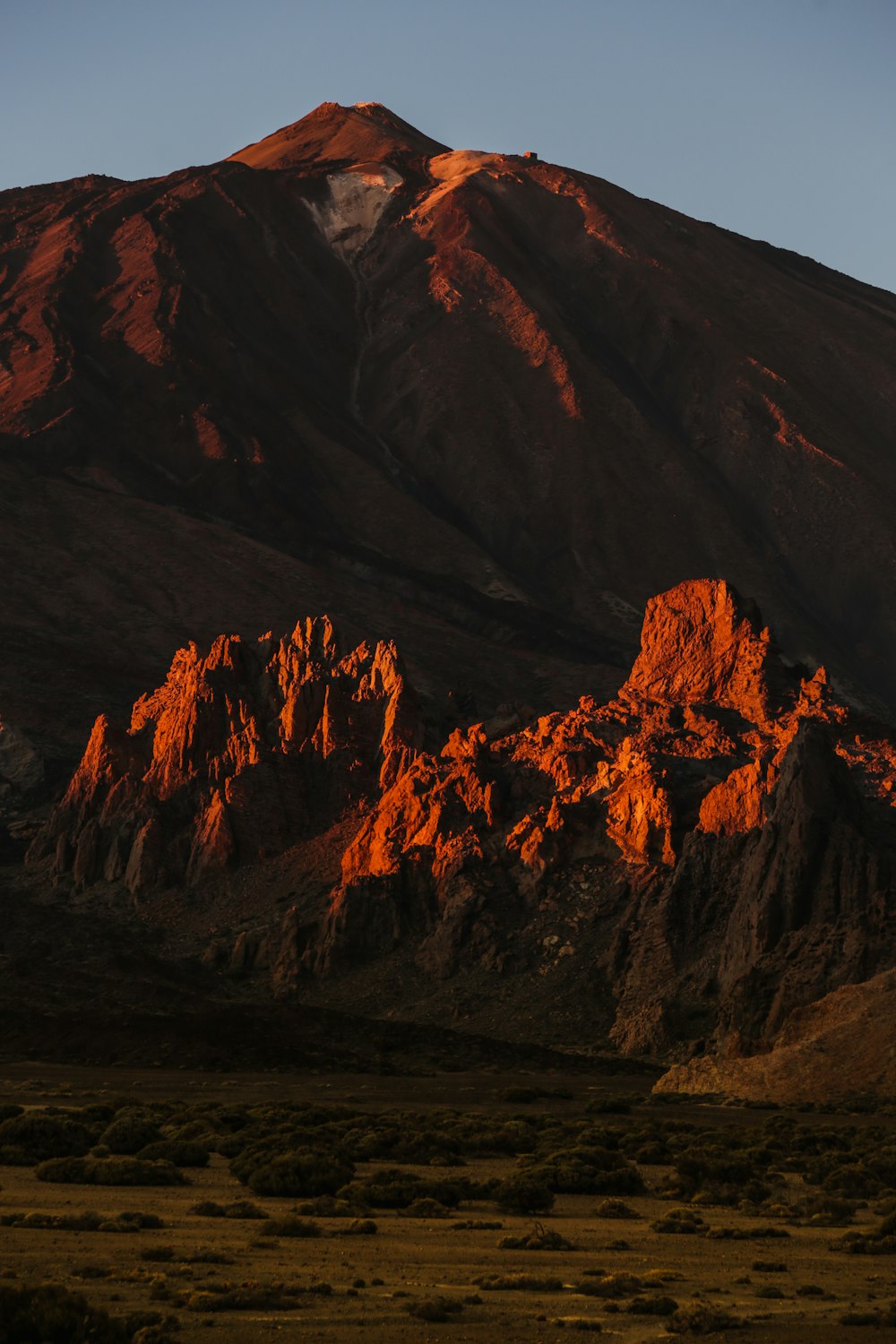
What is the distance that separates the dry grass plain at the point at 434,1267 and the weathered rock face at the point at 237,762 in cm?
7453

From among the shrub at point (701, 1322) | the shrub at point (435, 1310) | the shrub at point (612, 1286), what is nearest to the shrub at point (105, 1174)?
the shrub at point (612, 1286)

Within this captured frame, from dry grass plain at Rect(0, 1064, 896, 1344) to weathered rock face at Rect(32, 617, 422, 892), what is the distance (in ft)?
245

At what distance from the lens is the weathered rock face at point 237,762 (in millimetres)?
118500

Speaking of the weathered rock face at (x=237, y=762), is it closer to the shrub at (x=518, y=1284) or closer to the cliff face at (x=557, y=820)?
the cliff face at (x=557, y=820)

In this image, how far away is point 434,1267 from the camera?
3078cm

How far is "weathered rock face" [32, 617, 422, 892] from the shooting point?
389 feet

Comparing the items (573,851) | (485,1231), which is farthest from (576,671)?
(485,1231)

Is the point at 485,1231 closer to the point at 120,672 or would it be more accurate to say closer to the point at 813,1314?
the point at 813,1314

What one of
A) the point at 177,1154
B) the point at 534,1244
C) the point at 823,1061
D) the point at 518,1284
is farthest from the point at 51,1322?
the point at 823,1061

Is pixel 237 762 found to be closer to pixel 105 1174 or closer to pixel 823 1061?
pixel 823 1061

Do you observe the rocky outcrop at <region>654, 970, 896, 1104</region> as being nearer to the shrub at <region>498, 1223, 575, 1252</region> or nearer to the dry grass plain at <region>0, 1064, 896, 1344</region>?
the dry grass plain at <region>0, 1064, 896, 1344</region>

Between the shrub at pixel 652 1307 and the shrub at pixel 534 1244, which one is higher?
the shrub at pixel 652 1307

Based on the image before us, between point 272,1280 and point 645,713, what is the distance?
285ft

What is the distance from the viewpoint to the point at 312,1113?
2141 inches
